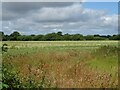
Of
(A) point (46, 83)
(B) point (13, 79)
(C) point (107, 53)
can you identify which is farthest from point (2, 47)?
(C) point (107, 53)

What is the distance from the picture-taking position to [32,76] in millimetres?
6891

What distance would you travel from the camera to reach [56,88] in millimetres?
6820

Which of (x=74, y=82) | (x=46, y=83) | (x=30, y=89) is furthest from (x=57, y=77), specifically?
(x=30, y=89)

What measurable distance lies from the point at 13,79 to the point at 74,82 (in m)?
1.72

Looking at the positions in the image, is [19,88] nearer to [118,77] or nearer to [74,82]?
[74,82]

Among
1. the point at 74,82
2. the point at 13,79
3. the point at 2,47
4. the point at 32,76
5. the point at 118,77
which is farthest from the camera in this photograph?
the point at 118,77

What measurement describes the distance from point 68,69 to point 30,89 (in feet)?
10.3

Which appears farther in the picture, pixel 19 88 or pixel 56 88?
pixel 56 88

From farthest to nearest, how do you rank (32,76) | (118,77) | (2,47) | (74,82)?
(118,77)
(74,82)
(32,76)
(2,47)

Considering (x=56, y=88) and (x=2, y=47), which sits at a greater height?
(x=2, y=47)

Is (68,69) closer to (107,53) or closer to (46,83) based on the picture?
(46,83)

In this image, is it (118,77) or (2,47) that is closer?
(2,47)

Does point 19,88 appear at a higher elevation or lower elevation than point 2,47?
lower

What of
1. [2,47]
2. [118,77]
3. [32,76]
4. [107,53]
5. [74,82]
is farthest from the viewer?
[107,53]
